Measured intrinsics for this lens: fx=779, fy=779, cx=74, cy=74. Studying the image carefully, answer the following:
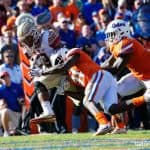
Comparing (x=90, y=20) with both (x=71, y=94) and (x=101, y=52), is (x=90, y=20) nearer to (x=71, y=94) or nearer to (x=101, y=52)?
(x=101, y=52)

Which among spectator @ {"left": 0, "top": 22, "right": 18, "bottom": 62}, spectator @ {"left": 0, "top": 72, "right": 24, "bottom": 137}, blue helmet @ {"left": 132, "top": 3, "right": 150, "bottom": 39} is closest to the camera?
spectator @ {"left": 0, "top": 72, "right": 24, "bottom": 137}

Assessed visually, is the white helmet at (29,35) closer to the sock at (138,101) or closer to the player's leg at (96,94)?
the player's leg at (96,94)

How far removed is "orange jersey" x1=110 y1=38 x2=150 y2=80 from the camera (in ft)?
31.6

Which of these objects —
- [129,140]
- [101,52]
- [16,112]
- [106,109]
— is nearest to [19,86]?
[16,112]

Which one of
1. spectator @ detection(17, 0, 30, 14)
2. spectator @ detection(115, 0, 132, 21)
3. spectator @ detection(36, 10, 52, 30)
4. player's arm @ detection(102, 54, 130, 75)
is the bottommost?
player's arm @ detection(102, 54, 130, 75)

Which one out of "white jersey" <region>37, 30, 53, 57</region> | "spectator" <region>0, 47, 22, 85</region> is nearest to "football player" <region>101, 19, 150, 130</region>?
"white jersey" <region>37, 30, 53, 57</region>

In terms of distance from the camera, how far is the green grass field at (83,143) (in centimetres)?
783

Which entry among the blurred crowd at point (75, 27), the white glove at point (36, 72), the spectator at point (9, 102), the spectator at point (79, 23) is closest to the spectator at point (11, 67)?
the blurred crowd at point (75, 27)

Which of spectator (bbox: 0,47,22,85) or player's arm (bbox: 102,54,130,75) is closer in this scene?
player's arm (bbox: 102,54,130,75)

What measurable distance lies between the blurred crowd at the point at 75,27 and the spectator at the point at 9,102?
0.02 meters

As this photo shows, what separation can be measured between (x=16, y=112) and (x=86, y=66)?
9.54ft

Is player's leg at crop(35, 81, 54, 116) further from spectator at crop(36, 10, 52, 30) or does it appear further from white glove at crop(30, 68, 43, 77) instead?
spectator at crop(36, 10, 52, 30)

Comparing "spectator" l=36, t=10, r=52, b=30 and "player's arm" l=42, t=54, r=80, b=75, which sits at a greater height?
"spectator" l=36, t=10, r=52, b=30

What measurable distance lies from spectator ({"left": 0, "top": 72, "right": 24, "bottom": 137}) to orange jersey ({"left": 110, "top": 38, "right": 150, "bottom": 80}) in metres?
2.60
